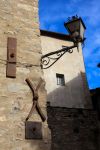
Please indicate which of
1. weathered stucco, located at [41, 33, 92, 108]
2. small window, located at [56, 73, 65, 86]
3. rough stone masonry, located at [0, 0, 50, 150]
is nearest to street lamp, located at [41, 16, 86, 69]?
rough stone masonry, located at [0, 0, 50, 150]

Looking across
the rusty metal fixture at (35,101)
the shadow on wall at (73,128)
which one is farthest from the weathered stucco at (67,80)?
the rusty metal fixture at (35,101)

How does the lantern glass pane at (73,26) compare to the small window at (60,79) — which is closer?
the lantern glass pane at (73,26)

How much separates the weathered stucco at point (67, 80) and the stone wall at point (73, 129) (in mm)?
2514

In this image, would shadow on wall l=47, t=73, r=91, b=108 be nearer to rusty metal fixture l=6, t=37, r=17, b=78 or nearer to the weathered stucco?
the weathered stucco

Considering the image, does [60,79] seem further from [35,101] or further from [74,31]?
[35,101]

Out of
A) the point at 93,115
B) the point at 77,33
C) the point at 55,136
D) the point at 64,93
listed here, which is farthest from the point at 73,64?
the point at 77,33

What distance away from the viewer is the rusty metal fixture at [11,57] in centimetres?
422

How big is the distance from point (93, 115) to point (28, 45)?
9698 millimetres

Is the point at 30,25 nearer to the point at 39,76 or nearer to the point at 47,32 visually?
the point at 39,76

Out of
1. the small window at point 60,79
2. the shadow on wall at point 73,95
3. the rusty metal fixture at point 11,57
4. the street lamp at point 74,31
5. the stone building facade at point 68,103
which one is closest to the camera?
the rusty metal fixture at point 11,57

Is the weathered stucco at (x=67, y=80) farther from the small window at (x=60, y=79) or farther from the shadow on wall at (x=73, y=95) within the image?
the small window at (x=60, y=79)

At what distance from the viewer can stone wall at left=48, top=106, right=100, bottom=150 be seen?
12039mm

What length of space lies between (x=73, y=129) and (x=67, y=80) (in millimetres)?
4548

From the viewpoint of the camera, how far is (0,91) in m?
4.03
